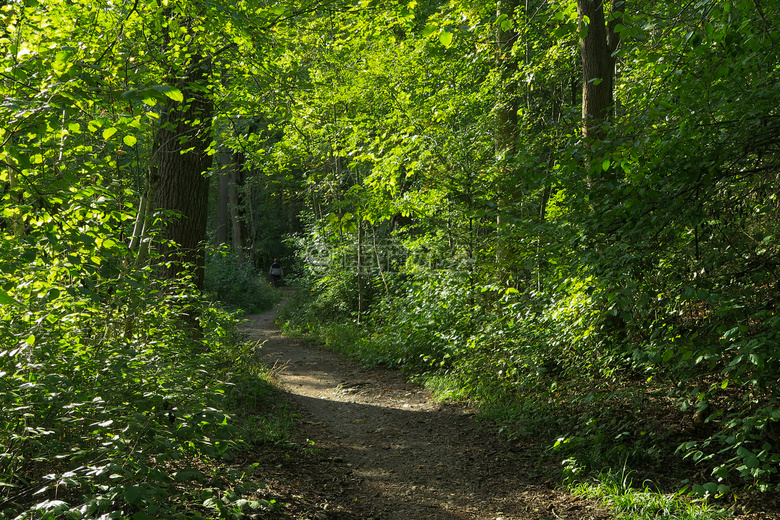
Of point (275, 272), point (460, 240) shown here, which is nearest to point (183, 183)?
point (460, 240)

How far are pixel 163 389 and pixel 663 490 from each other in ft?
12.8

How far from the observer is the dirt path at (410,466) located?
4.75 m

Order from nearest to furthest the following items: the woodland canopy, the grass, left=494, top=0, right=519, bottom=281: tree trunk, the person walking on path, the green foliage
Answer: the woodland canopy, the grass, left=494, top=0, right=519, bottom=281: tree trunk, the green foliage, the person walking on path

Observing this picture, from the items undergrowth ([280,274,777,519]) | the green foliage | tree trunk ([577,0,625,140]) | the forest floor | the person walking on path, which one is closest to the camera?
undergrowth ([280,274,777,519])

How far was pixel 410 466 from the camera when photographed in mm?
5910

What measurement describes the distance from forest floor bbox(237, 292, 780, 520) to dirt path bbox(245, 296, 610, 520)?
0.03 ft

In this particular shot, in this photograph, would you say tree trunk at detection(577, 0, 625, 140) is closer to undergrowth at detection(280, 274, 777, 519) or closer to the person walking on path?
undergrowth at detection(280, 274, 777, 519)

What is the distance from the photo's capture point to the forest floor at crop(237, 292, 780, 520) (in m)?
4.68

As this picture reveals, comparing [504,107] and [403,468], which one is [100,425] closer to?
[403,468]

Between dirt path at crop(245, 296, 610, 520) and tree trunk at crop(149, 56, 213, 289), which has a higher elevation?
tree trunk at crop(149, 56, 213, 289)

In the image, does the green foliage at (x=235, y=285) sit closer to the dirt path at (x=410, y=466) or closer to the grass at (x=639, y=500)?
the dirt path at (x=410, y=466)

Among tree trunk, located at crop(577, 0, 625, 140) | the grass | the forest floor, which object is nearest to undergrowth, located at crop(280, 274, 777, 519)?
the grass

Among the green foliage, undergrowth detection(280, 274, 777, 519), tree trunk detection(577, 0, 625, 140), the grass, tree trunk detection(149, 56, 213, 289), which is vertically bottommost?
the grass

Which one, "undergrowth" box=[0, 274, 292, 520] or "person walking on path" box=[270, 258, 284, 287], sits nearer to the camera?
"undergrowth" box=[0, 274, 292, 520]
